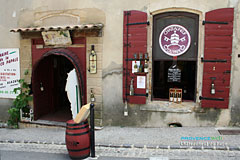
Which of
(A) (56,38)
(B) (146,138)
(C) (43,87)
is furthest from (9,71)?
(B) (146,138)

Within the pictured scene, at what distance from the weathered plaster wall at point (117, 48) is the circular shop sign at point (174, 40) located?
1.21ft

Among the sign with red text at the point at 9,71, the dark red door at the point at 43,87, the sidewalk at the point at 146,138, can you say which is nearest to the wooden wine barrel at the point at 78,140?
the sidewalk at the point at 146,138

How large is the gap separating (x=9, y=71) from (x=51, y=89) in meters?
1.63

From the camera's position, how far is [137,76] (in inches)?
248

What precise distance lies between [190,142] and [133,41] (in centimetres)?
315

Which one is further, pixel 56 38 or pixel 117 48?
pixel 56 38

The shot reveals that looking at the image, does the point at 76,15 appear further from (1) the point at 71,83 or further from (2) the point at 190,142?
(2) the point at 190,142

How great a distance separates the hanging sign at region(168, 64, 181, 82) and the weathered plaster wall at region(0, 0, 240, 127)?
1.87 feet

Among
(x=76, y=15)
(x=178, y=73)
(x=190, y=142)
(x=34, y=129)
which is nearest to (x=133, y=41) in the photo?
(x=178, y=73)

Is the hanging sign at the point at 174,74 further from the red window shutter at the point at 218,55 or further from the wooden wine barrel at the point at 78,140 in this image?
the wooden wine barrel at the point at 78,140

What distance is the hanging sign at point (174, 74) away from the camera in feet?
20.1

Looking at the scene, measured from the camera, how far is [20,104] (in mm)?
7195

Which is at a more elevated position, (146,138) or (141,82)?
(141,82)

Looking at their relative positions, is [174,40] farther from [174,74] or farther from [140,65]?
[140,65]
